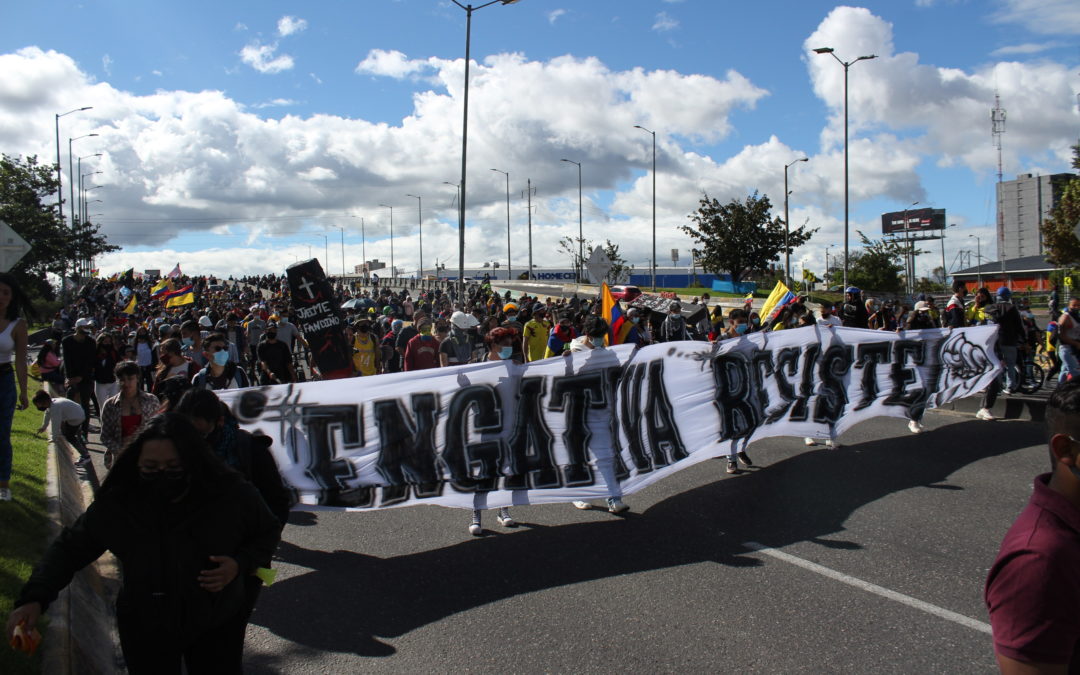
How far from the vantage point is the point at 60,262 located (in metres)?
41.2

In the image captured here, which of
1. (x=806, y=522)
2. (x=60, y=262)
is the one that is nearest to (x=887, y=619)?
(x=806, y=522)

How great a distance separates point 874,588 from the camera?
16.6 feet

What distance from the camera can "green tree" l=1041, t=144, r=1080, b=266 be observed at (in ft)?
106

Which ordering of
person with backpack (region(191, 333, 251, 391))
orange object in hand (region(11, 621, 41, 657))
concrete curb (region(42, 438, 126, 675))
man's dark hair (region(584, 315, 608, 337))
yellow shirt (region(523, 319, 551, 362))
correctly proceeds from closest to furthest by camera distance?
orange object in hand (region(11, 621, 41, 657)), concrete curb (region(42, 438, 126, 675)), man's dark hair (region(584, 315, 608, 337)), person with backpack (region(191, 333, 251, 391)), yellow shirt (region(523, 319, 551, 362))

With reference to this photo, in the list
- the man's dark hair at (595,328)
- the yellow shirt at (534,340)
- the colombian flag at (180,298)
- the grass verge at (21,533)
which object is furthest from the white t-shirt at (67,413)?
the colombian flag at (180,298)

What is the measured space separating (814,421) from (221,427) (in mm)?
7163

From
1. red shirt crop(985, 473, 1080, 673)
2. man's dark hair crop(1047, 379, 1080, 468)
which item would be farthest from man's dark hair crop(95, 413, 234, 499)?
man's dark hair crop(1047, 379, 1080, 468)

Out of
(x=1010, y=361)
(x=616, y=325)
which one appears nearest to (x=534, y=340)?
(x=616, y=325)

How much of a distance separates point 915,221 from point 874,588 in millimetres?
123415

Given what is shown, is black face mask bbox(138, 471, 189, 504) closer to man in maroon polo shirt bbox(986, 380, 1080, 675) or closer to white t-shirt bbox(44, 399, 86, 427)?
man in maroon polo shirt bbox(986, 380, 1080, 675)

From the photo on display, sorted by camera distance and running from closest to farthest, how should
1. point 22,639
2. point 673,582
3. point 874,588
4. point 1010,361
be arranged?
1. point 22,639
2. point 874,588
3. point 673,582
4. point 1010,361

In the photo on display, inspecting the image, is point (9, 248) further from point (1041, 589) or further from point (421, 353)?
point (1041, 589)

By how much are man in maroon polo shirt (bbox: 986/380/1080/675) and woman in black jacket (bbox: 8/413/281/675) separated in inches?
96.8

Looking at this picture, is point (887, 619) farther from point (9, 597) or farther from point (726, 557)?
point (9, 597)
